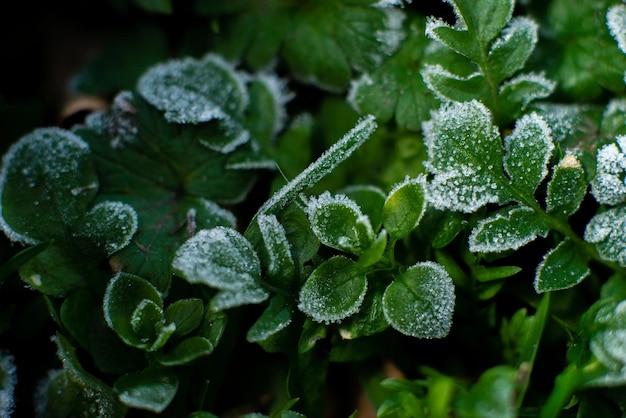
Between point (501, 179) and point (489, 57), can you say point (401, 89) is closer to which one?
point (489, 57)

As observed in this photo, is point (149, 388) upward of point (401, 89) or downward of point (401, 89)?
downward

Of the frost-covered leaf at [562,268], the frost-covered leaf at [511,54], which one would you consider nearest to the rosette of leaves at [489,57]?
the frost-covered leaf at [511,54]

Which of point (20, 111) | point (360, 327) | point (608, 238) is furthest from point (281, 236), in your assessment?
point (20, 111)

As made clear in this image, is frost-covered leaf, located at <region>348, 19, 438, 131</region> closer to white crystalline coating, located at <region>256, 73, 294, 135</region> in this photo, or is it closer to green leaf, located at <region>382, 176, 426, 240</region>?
white crystalline coating, located at <region>256, 73, 294, 135</region>

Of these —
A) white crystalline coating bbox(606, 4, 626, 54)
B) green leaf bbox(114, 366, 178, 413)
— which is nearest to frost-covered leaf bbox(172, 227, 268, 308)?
green leaf bbox(114, 366, 178, 413)

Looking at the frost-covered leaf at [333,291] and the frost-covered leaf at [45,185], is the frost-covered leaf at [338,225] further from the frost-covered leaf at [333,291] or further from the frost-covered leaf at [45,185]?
the frost-covered leaf at [45,185]

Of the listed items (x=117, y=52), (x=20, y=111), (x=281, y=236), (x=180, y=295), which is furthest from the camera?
(x=117, y=52)

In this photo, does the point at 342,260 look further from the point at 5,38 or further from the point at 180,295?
the point at 5,38

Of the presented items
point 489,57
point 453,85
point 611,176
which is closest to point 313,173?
point 453,85
